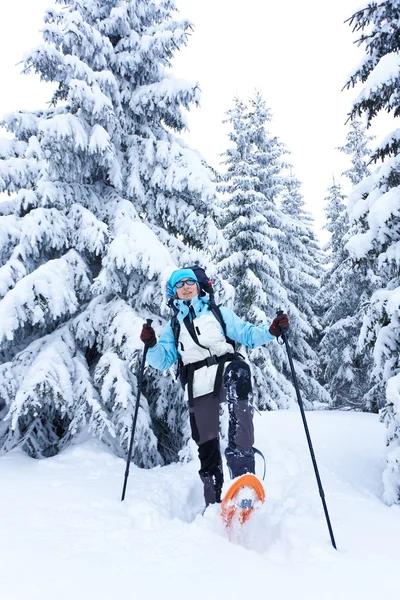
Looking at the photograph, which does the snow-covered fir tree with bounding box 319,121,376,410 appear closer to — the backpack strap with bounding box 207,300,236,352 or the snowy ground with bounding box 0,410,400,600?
the snowy ground with bounding box 0,410,400,600

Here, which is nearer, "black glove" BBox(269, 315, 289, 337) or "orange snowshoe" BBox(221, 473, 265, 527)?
"orange snowshoe" BBox(221, 473, 265, 527)

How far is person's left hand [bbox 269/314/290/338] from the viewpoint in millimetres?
3920

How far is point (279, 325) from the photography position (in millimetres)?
3969

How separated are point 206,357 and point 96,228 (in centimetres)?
313

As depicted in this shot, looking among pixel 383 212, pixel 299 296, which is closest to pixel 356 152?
pixel 299 296

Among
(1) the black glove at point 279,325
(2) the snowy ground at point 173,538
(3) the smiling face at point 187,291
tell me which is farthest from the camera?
(3) the smiling face at point 187,291

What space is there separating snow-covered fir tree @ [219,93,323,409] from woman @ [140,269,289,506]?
432 inches

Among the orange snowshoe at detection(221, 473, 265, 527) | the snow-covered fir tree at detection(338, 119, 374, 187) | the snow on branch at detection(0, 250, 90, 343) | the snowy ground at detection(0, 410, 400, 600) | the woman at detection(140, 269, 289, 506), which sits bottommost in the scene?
the snowy ground at detection(0, 410, 400, 600)

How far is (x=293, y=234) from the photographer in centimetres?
2080

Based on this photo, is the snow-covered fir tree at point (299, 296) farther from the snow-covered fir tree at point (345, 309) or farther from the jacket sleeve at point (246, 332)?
the jacket sleeve at point (246, 332)

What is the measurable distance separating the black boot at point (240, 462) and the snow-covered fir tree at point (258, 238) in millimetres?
11543

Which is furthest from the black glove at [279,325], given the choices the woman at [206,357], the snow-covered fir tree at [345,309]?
the snow-covered fir tree at [345,309]

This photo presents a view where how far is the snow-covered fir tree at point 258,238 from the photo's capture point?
16.2 metres

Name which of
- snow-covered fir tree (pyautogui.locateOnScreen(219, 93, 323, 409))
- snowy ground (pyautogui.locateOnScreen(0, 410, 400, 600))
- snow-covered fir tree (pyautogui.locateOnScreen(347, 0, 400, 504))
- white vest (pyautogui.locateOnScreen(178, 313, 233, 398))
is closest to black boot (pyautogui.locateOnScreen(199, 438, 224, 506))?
snowy ground (pyautogui.locateOnScreen(0, 410, 400, 600))
